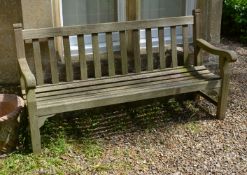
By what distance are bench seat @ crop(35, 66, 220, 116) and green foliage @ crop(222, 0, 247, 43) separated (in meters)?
2.84

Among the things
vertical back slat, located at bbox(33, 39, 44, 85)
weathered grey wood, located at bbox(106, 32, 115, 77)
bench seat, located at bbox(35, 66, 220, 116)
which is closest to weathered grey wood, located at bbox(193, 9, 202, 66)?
bench seat, located at bbox(35, 66, 220, 116)

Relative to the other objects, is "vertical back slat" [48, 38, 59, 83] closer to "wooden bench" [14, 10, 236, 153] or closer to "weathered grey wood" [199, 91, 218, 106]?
"wooden bench" [14, 10, 236, 153]

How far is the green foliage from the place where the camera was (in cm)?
684

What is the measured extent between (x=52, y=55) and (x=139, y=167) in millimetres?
1338

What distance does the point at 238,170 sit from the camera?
3.48 meters

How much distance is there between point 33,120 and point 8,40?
4.41 feet

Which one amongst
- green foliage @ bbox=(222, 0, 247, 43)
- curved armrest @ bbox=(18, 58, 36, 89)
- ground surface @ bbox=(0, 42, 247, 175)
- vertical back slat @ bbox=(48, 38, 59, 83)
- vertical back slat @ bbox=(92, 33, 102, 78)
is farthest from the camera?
green foliage @ bbox=(222, 0, 247, 43)

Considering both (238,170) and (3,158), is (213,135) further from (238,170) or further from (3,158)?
(3,158)

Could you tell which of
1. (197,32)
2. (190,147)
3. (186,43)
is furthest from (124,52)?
(190,147)

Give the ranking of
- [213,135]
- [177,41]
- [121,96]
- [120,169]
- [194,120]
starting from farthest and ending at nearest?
[177,41]
[194,120]
[213,135]
[121,96]
[120,169]

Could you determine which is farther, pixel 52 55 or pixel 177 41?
pixel 177 41

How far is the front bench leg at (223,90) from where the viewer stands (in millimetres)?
4047

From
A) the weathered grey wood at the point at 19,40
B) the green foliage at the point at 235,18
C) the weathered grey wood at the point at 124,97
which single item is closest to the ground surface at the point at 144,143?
the weathered grey wood at the point at 124,97

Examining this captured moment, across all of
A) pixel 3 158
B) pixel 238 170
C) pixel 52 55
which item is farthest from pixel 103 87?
pixel 238 170
